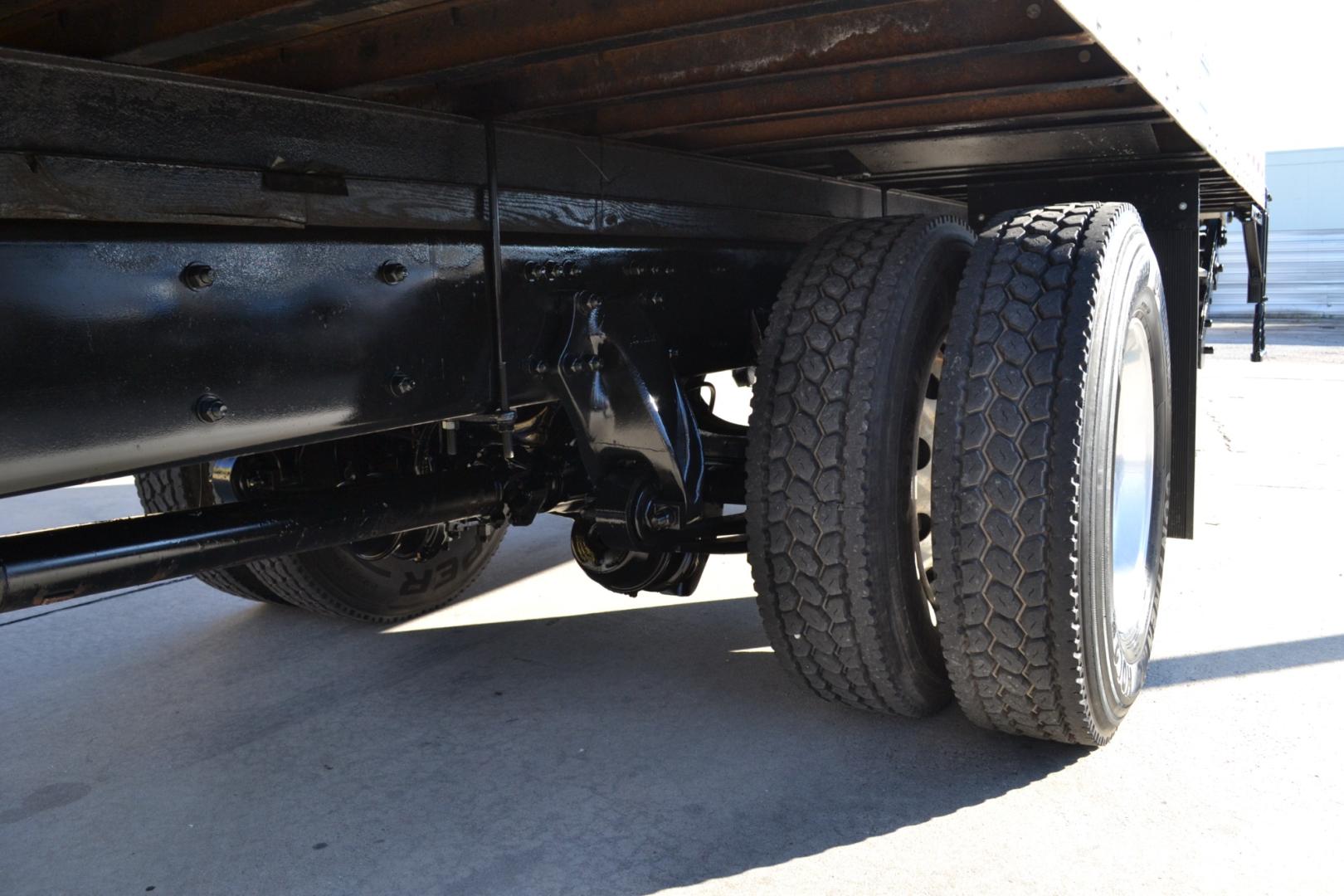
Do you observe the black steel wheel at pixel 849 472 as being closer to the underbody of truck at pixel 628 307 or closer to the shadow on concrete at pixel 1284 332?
the underbody of truck at pixel 628 307

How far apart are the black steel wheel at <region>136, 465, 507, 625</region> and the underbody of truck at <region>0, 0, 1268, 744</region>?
0.03m

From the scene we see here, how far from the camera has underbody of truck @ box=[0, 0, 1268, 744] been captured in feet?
6.10

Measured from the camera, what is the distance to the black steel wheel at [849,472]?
8.91 feet

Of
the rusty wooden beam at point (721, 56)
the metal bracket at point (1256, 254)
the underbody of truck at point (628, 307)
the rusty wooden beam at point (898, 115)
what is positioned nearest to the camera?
the underbody of truck at point (628, 307)

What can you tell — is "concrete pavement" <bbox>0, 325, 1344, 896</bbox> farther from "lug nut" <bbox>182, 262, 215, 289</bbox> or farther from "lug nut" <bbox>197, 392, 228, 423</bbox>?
"lug nut" <bbox>182, 262, 215, 289</bbox>

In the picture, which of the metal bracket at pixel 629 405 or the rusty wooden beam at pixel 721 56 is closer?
the rusty wooden beam at pixel 721 56

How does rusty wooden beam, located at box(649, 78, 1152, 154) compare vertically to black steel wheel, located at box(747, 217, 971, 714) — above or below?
above

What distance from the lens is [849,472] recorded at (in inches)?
106

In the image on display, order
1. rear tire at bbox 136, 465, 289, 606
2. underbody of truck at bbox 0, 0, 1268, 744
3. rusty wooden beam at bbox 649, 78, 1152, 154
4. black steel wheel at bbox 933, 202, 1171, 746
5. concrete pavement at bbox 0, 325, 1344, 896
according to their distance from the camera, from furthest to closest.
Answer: rear tire at bbox 136, 465, 289, 606, rusty wooden beam at bbox 649, 78, 1152, 154, black steel wheel at bbox 933, 202, 1171, 746, concrete pavement at bbox 0, 325, 1344, 896, underbody of truck at bbox 0, 0, 1268, 744

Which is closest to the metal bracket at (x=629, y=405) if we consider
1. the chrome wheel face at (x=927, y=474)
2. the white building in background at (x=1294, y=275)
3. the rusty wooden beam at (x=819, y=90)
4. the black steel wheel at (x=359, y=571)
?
the rusty wooden beam at (x=819, y=90)

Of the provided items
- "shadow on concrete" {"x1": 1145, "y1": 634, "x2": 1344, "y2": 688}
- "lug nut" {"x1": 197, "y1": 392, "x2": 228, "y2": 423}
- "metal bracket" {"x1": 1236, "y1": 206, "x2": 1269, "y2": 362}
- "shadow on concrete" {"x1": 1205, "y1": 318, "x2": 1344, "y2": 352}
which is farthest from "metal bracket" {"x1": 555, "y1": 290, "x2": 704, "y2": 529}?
"shadow on concrete" {"x1": 1205, "y1": 318, "x2": 1344, "y2": 352}

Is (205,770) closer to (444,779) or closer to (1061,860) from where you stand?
(444,779)

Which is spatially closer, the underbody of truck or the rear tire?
the underbody of truck

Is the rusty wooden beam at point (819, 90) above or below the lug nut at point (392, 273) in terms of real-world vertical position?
above
